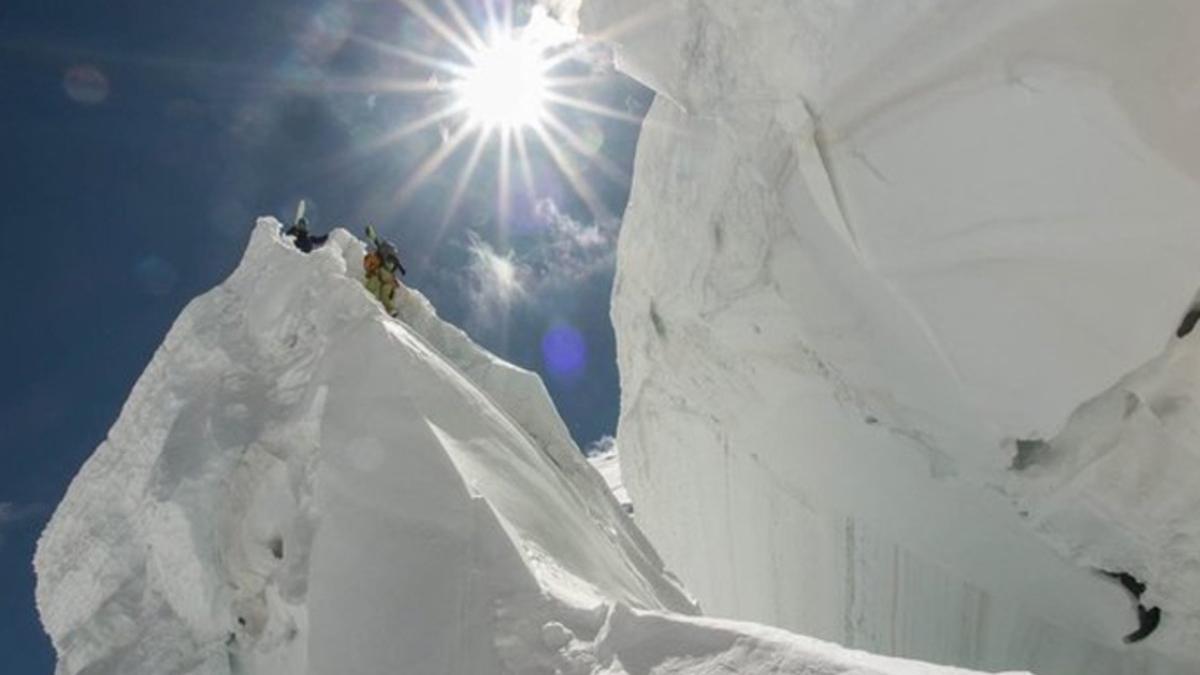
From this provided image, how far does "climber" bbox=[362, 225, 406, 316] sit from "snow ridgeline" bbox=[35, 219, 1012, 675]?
3.83 ft

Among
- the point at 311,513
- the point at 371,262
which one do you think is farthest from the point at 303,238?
the point at 311,513

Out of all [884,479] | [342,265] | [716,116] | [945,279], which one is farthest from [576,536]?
[716,116]

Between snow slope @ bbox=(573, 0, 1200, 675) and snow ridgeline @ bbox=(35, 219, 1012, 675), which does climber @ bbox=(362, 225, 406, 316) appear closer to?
snow ridgeline @ bbox=(35, 219, 1012, 675)

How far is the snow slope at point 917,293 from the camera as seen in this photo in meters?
7.11

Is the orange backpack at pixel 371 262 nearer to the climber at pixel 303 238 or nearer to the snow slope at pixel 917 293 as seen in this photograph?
the climber at pixel 303 238

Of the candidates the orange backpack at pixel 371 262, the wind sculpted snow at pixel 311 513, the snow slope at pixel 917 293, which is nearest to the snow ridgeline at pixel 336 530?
the wind sculpted snow at pixel 311 513

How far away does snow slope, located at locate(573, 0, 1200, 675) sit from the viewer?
7.11m

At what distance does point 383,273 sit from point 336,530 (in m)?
4.29

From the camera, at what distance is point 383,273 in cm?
848

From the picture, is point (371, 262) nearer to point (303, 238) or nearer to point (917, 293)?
point (303, 238)

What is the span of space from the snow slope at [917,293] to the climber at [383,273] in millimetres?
3352

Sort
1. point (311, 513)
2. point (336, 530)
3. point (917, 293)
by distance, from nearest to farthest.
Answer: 1. point (336, 530)
2. point (311, 513)
3. point (917, 293)

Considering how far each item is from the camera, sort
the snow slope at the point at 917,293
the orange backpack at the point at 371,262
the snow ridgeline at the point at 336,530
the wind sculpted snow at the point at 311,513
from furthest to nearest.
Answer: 1. the orange backpack at the point at 371,262
2. the snow slope at the point at 917,293
3. the wind sculpted snow at the point at 311,513
4. the snow ridgeline at the point at 336,530

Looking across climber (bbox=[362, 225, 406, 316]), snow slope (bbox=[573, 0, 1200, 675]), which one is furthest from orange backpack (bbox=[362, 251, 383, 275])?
snow slope (bbox=[573, 0, 1200, 675])
